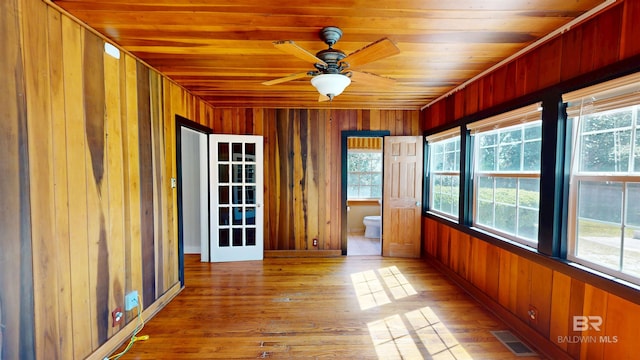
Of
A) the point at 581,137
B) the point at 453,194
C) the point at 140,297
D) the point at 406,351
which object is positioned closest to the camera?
the point at 581,137

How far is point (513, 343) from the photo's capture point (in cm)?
221

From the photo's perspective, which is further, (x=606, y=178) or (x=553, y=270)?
(x=553, y=270)

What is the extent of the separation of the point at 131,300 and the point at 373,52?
283 cm

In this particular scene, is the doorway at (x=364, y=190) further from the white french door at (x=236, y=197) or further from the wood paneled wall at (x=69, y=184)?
the wood paneled wall at (x=69, y=184)

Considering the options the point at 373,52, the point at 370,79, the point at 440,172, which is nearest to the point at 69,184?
the point at 373,52

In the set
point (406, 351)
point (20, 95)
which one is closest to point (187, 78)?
point (20, 95)

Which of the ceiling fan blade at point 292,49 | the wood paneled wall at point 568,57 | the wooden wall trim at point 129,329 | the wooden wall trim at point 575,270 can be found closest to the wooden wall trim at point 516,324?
the wooden wall trim at point 575,270

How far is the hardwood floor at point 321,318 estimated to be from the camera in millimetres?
2143

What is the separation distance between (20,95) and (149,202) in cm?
137

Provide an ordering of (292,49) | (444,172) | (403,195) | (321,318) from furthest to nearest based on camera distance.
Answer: (403,195) → (444,172) → (321,318) → (292,49)

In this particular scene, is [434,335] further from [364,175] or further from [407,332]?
[364,175]

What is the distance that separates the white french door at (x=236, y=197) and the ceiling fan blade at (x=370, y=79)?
2.42 m

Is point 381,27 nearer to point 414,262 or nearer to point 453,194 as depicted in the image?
point 453,194

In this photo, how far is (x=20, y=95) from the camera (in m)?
1.47
